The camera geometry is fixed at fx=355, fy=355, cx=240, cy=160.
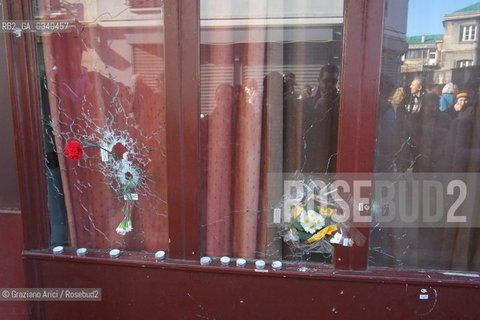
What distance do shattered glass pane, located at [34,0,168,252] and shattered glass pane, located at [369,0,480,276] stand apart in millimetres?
1107

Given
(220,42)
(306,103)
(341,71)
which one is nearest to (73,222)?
(220,42)

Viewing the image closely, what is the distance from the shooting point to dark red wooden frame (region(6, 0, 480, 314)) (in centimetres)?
157

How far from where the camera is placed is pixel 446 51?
1.62m

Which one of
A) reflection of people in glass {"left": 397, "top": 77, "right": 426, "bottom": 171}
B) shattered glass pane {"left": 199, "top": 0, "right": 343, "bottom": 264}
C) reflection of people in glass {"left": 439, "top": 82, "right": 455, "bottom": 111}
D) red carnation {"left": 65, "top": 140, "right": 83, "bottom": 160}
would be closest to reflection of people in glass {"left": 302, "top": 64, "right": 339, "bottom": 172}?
shattered glass pane {"left": 199, "top": 0, "right": 343, "bottom": 264}

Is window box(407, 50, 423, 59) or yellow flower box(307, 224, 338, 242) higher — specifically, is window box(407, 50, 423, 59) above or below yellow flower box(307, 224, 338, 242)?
above

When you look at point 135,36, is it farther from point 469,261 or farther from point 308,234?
point 469,261

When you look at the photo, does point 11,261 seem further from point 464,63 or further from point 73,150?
point 464,63

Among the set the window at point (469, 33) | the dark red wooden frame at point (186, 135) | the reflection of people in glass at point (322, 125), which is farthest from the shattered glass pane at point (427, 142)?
the reflection of people in glass at point (322, 125)

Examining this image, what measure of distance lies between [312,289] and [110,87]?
1457 mm

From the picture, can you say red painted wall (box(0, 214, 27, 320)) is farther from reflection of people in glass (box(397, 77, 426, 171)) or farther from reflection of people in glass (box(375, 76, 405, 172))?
reflection of people in glass (box(397, 77, 426, 171))

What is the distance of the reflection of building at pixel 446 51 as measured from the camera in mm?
1605

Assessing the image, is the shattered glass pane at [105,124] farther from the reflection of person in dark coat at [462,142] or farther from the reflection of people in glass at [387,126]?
→ the reflection of person in dark coat at [462,142]

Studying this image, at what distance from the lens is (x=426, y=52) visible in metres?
1.63

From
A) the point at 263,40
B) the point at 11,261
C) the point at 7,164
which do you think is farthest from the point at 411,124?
the point at 11,261
